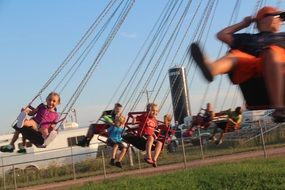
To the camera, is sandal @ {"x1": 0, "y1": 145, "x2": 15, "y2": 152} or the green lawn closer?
sandal @ {"x1": 0, "y1": 145, "x2": 15, "y2": 152}

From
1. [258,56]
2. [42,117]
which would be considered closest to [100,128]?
[42,117]

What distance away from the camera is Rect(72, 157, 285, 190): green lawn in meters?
19.4

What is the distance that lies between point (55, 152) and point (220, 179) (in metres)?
13.5

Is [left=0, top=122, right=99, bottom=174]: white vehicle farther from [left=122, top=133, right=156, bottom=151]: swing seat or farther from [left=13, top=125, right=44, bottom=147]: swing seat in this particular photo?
[left=13, top=125, right=44, bottom=147]: swing seat

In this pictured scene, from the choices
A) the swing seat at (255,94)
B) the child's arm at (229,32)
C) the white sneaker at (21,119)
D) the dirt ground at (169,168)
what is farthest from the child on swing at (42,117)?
the dirt ground at (169,168)

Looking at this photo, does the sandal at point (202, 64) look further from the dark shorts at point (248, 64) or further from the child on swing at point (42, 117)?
the child on swing at point (42, 117)

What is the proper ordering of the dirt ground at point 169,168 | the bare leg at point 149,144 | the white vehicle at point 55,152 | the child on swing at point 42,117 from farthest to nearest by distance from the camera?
the white vehicle at point 55,152 → the dirt ground at point 169,168 → the bare leg at point 149,144 → the child on swing at point 42,117

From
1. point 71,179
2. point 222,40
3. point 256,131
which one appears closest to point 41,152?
point 71,179

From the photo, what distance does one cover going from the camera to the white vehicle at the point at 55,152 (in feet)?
93.8

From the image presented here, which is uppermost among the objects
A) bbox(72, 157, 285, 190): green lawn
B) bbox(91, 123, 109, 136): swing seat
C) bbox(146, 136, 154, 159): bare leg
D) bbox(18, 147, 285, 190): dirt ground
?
bbox(91, 123, 109, 136): swing seat

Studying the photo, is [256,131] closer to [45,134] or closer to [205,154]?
[205,154]

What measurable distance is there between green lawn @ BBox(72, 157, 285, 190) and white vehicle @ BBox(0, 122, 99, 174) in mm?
7394

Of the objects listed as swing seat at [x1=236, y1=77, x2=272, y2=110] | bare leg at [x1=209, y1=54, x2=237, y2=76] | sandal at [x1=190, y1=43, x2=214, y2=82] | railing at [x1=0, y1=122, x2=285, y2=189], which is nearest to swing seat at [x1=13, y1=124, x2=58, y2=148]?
swing seat at [x1=236, y1=77, x2=272, y2=110]

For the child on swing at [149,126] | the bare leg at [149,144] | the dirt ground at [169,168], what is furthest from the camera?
the dirt ground at [169,168]
